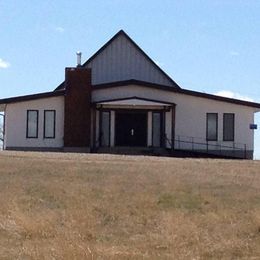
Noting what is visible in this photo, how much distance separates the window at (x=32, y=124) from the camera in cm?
4366

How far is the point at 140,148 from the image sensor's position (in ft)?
140

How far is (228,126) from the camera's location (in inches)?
1753

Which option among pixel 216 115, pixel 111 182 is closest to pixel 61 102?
pixel 216 115

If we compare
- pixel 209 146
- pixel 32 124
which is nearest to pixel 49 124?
pixel 32 124

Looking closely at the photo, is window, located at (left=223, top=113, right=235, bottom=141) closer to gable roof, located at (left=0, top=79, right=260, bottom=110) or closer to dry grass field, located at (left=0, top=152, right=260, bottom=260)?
gable roof, located at (left=0, top=79, right=260, bottom=110)

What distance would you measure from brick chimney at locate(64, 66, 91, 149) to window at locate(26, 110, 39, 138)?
5.82ft

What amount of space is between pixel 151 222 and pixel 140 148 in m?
28.4

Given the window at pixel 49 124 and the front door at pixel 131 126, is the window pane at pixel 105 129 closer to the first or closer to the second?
the front door at pixel 131 126

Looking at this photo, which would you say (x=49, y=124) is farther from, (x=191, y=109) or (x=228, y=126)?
(x=228, y=126)

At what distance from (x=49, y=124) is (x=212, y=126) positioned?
934 centimetres

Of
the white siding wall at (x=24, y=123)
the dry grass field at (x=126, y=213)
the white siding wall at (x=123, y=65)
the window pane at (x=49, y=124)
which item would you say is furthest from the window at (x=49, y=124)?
the dry grass field at (x=126, y=213)

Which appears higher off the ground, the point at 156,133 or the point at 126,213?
the point at 156,133

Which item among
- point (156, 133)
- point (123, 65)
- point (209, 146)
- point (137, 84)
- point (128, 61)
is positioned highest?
point (128, 61)

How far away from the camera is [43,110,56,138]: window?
4372 centimetres
